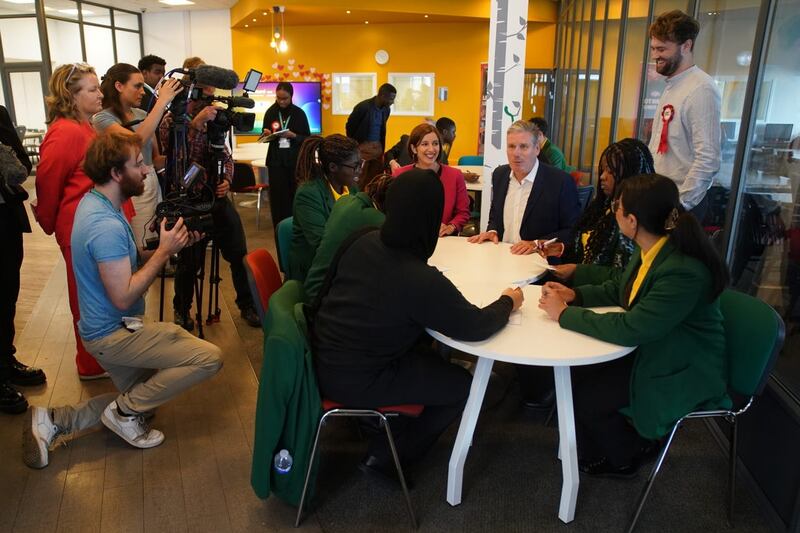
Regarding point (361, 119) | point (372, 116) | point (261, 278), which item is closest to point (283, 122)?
point (361, 119)

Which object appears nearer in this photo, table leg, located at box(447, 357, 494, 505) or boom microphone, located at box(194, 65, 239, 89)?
table leg, located at box(447, 357, 494, 505)

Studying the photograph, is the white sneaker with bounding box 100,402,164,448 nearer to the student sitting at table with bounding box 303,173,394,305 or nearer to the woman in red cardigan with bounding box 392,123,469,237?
the student sitting at table with bounding box 303,173,394,305

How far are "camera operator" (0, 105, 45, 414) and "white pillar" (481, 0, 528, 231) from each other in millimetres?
2621

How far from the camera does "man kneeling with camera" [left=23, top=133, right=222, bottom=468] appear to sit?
221cm

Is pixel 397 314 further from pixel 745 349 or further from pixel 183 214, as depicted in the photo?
pixel 183 214

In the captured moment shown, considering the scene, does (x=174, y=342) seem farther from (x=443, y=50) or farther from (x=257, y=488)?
(x=443, y=50)

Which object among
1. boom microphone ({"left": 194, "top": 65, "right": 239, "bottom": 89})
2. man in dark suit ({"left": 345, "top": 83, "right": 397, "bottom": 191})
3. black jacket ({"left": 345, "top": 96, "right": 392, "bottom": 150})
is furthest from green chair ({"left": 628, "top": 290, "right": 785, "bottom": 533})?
black jacket ({"left": 345, "top": 96, "right": 392, "bottom": 150})

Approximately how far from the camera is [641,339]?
68.8 inches

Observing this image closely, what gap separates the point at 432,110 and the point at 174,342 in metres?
8.93

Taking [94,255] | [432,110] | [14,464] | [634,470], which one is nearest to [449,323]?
[634,470]

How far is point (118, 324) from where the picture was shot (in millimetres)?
2314

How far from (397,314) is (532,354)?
1.41ft

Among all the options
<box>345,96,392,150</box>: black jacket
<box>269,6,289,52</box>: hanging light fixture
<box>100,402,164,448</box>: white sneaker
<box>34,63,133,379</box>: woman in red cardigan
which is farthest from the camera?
<box>269,6,289,52</box>: hanging light fixture

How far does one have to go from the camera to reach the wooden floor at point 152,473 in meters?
2.01
